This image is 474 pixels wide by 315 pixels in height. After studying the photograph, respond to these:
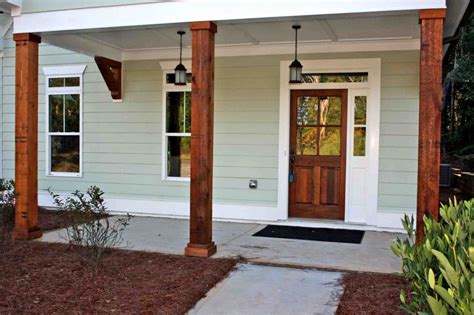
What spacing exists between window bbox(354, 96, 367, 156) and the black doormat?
111cm

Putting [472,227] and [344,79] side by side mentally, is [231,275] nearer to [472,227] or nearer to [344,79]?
[472,227]

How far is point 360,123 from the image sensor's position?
252 inches

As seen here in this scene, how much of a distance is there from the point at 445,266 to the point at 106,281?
2.99m

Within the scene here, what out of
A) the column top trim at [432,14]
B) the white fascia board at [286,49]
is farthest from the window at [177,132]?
the column top trim at [432,14]

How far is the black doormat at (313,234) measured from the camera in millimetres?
5700

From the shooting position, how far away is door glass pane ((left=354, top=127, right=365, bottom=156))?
6.38m

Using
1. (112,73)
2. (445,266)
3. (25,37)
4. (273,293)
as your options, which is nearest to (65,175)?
(112,73)

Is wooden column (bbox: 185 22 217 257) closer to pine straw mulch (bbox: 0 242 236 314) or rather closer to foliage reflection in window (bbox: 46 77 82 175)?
pine straw mulch (bbox: 0 242 236 314)

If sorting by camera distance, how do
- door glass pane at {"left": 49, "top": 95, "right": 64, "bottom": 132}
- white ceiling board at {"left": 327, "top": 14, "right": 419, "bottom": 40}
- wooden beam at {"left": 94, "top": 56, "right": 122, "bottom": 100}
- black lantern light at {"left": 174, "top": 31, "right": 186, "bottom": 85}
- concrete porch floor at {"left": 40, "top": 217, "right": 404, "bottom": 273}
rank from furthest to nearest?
door glass pane at {"left": 49, "top": 95, "right": 64, "bottom": 132} → wooden beam at {"left": 94, "top": 56, "right": 122, "bottom": 100} → black lantern light at {"left": 174, "top": 31, "right": 186, "bottom": 85} → white ceiling board at {"left": 327, "top": 14, "right": 419, "bottom": 40} → concrete porch floor at {"left": 40, "top": 217, "right": 404, "bottom": 273}

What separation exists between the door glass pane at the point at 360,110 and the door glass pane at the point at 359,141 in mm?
95

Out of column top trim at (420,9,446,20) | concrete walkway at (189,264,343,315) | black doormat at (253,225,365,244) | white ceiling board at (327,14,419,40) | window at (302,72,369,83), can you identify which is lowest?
concrete walkway at (189,264,343,315)

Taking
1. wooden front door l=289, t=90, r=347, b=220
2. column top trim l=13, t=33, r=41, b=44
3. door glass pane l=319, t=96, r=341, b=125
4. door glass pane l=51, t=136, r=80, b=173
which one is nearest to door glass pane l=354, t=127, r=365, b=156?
wooden front door l=289, t=90, r=347, b=220

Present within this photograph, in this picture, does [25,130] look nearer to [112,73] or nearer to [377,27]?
[112,73]

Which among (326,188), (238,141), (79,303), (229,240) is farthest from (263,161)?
(79,303)
